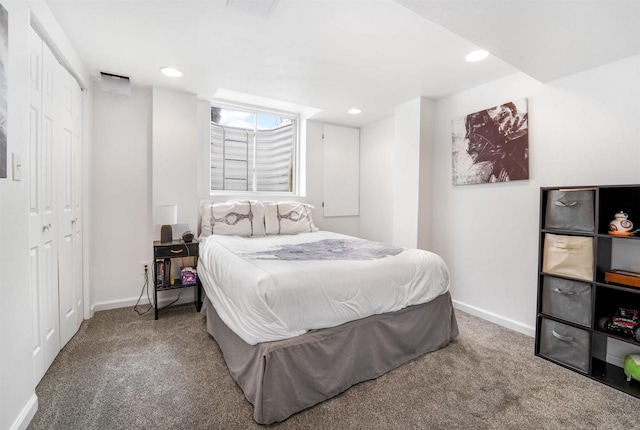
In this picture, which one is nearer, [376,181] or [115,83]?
[115,83]

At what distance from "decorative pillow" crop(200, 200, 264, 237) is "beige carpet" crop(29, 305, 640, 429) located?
47.4 inches

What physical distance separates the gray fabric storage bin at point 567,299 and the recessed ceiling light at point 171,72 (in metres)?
3.57

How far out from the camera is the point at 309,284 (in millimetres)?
1653

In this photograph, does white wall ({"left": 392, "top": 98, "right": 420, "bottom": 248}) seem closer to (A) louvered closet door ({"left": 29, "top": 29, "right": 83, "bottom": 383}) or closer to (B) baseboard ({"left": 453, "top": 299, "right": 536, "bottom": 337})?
(B) baseboard ({"left": 453, "top": 299, "right": 536, "bottom": 337})

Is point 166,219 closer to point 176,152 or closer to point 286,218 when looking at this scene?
point 176,152

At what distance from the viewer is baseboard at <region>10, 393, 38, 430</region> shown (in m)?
1.36

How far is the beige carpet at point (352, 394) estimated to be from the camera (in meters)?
1.52

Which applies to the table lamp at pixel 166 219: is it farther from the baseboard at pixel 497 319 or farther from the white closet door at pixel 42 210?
the baseboard at pixel 497 319

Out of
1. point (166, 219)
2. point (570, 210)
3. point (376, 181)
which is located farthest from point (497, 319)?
point (166, 219)

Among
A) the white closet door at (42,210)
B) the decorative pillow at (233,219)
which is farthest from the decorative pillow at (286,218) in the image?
the white closet door at (42,210)

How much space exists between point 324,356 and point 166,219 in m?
2.10

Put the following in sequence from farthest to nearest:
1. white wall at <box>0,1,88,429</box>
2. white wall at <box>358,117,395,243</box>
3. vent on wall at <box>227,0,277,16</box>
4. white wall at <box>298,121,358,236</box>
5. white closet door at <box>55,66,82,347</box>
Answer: white wall at <box>298,121,358,236</box>, white wall at <box>358,117,395,243</box>, white closet door at <box>55,66,82,347</box>, vent on wall at <box>227,0,277,16</box>, white wall at <box>0,1,88,429</box>

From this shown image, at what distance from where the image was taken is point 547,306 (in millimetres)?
2158

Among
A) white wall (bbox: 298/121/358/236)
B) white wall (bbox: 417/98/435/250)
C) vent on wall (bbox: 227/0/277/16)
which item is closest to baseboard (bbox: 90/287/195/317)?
white wall (bbox: 298/121/358/236)
